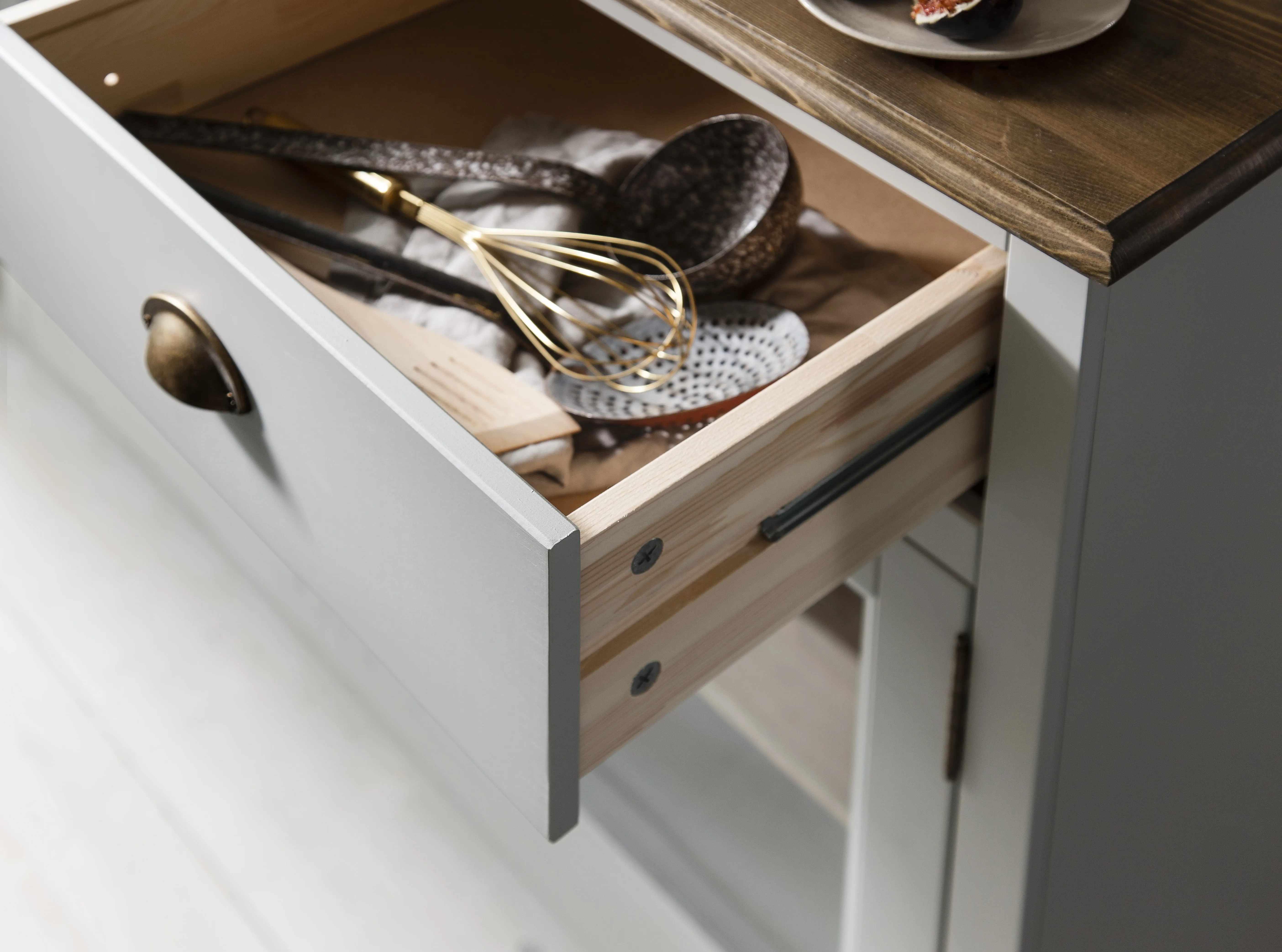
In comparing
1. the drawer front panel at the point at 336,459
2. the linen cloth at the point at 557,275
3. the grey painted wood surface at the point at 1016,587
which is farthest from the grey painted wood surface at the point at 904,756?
the drawer front panel at the point at 336,459

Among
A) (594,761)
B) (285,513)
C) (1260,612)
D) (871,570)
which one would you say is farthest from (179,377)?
(1260,612)

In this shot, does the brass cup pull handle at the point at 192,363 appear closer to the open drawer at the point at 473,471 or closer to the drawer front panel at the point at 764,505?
the open drawer at the point at 473,471

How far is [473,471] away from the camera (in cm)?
39

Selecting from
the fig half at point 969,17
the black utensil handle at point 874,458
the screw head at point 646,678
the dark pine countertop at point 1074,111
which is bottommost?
the screw head at point 646,678

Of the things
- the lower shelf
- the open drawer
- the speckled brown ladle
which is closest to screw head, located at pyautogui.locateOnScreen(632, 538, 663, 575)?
the open drawer

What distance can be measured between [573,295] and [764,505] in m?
0.24

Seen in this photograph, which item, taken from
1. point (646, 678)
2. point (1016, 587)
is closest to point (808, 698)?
point (1016, 587)

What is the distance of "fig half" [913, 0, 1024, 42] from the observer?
1.51 feet

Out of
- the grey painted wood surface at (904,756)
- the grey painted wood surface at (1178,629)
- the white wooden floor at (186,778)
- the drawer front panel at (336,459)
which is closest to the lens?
the drawer front panel at (336,459)

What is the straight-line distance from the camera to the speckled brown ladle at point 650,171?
0.63 m

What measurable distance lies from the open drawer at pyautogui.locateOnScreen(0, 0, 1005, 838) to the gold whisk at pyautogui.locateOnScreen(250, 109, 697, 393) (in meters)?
0.11

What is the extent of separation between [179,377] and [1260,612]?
1.68 feet

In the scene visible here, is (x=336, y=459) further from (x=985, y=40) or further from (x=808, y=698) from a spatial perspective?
(x=808, y=698)

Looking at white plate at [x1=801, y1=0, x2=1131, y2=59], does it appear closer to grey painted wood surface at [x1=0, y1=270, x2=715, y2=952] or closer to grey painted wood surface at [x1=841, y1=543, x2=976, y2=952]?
grey painted wood surface at [x1=841, y1=543, x2=976, y2=952]
